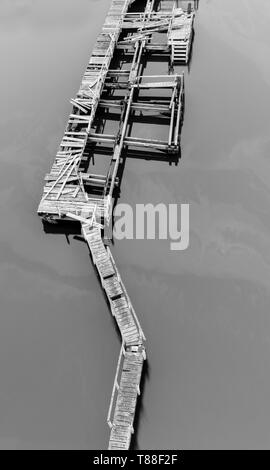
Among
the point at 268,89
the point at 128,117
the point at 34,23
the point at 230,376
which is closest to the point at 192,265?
the point at 230,376

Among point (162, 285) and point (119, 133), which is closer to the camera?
point (162, 285)

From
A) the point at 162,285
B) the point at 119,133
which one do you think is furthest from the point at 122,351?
the point at 119,133

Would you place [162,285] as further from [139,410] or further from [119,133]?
[119,133]

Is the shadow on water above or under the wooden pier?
under

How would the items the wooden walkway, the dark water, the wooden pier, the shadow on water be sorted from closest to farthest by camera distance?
the wooden walkway → the shadow on water → the dark water → the wooden pier

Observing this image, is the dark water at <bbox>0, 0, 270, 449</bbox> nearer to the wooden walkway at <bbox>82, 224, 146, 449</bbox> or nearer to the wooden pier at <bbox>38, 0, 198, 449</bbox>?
the wooden walkway at <bbox>82, 224, 146, 449</bbox>

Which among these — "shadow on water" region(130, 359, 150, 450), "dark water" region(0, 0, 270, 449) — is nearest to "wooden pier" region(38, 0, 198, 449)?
"shadow on water" region(130, 359, 150, 450)

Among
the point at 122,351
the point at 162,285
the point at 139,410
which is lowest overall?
the point at 139,410
